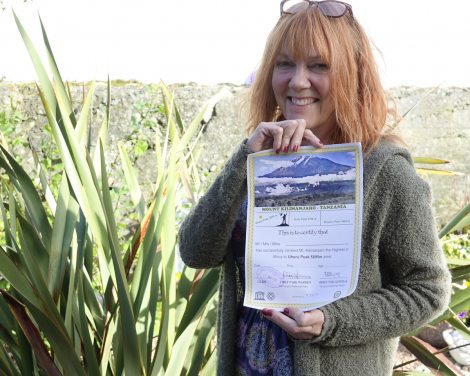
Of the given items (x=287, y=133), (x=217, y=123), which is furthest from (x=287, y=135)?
(x=217, y=123)

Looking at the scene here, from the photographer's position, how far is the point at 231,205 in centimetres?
91

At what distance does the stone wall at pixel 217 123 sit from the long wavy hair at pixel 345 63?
1.92 metres

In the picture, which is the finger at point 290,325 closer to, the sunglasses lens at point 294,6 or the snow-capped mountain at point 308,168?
the snow-capped mountain at point 308,168

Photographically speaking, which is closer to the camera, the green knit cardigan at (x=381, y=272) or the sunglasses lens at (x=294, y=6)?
the green knit cardigan at (x=381, y=272)

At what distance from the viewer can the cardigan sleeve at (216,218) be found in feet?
2.91

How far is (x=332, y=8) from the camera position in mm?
941

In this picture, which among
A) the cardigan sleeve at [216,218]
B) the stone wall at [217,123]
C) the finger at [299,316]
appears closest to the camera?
the finger at [299,316]

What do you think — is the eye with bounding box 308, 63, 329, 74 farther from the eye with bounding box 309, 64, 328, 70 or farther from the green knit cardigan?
the green knit cardigan

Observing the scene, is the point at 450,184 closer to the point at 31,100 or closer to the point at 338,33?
the point at 338,33

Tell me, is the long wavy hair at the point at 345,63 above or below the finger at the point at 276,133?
above

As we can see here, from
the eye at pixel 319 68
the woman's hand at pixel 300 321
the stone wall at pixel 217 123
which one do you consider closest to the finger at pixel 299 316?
the woman's hand at pixel 300 321

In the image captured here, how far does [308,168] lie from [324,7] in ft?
1.36

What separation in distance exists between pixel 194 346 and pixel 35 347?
0.55 m

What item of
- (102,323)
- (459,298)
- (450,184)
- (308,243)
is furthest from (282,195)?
(450,184)
